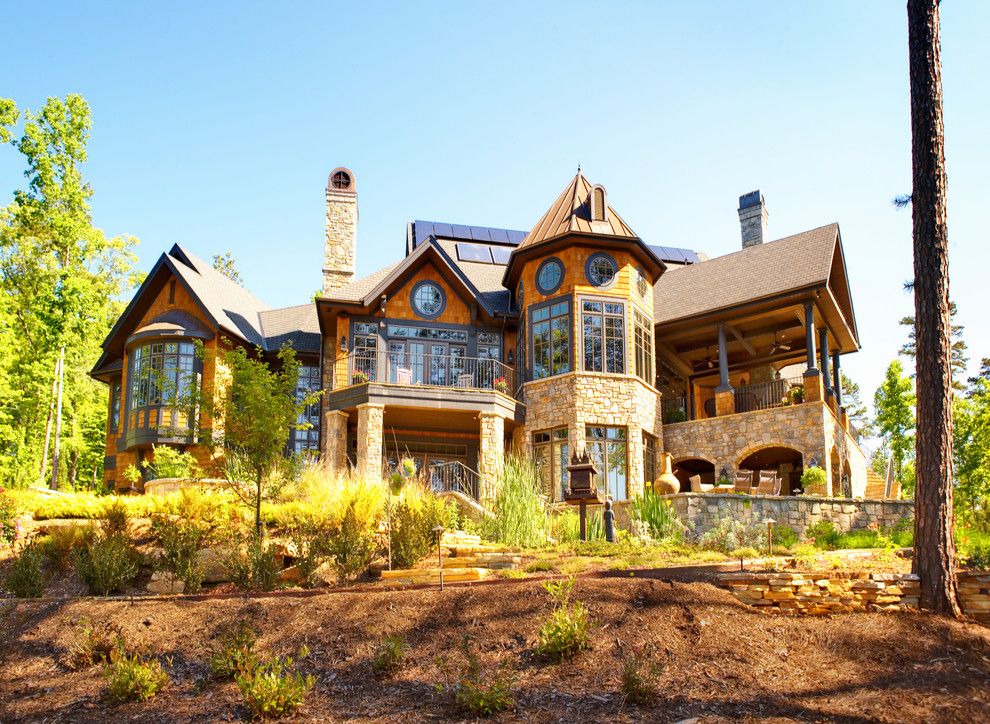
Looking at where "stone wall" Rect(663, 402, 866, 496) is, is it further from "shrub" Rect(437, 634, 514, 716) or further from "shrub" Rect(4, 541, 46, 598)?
"shrub" Rect(4, 541, 46, 598)

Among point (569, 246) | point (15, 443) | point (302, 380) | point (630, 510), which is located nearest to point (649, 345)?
point (569, 246)

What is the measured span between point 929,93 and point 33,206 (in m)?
23.8

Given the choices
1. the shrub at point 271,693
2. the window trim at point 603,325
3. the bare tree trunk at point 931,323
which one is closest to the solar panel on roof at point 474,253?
the window trim at point 603,325

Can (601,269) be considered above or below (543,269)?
below

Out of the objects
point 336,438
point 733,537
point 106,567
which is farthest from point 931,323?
point 336,438

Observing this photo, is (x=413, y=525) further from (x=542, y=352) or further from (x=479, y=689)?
(x=542, y=352)

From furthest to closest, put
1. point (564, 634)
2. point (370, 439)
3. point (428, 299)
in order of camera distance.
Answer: point (428, 299) < point (370, 439) < point (564, 634)

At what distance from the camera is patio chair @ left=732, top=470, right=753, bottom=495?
18.2 metres

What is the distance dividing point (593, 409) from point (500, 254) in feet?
28.4

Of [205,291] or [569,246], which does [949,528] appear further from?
[205,291]

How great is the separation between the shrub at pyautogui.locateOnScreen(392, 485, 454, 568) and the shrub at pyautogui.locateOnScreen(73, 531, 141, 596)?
328 centimetres

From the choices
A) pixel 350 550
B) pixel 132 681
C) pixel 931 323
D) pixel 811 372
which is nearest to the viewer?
pixel 132 681

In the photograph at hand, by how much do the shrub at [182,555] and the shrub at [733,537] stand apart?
7.11 meters

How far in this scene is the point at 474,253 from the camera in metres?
27.2
